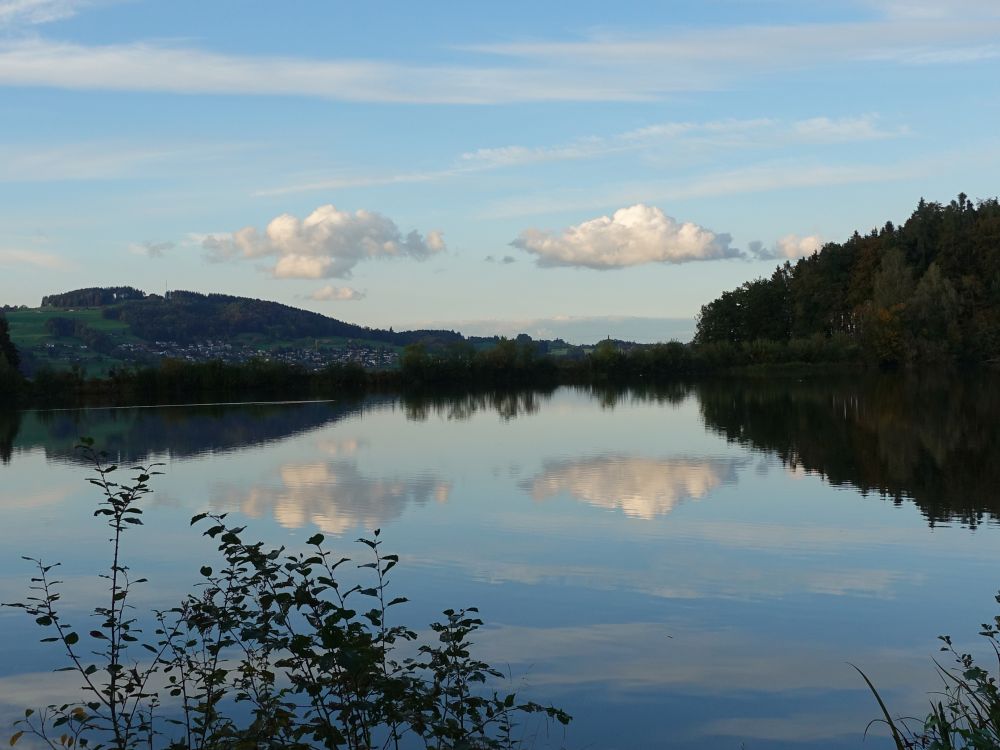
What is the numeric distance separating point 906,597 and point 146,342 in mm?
106562

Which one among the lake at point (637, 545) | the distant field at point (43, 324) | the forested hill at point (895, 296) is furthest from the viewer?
the distant field at point (43, 324)

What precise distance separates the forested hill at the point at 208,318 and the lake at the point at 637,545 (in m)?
83.0

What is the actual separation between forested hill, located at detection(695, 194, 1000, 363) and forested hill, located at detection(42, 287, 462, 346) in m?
32.8

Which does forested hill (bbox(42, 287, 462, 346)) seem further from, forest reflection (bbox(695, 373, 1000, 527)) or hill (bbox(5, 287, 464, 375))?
forest reflection (bbox(695, 373, 1000, 527))

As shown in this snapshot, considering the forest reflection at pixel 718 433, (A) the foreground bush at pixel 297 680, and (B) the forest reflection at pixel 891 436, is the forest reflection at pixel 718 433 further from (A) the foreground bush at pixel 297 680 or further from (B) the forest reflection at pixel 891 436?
(A) the foreground bush at pixel 297 680

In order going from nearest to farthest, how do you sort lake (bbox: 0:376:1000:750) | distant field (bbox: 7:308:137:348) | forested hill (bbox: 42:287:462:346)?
lake (bbox: 0:376:1000:750) → distant field (bbox: 7:308:137:348) → forested hill (bbox: 42:287:462:346)

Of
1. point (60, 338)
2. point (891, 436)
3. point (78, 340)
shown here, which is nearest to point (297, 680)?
point (891, 436)

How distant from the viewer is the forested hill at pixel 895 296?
7912 cm

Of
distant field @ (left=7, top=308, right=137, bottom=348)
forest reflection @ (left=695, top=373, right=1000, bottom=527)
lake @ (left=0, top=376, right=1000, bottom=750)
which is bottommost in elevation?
lake @ (left=0, top=376, right=1000, bottom=750)

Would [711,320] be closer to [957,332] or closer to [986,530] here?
[957,332]

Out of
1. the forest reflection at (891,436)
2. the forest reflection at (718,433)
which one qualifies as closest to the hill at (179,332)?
the forest reflection at (718,433)

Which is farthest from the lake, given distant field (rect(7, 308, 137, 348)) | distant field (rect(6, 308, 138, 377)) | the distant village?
distant field (rect(7, 308, 137, 348))

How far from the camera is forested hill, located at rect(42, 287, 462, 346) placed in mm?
113750

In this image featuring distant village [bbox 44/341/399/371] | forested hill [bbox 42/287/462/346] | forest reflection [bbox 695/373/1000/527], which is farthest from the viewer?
forested hill [bbox 42/287/462/346]
